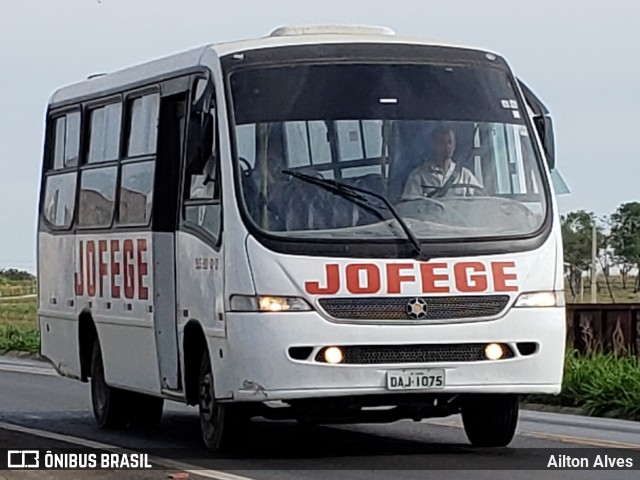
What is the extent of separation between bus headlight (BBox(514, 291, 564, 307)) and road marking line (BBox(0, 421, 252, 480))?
238 cm

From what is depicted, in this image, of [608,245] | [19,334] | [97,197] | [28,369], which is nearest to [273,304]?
[97,197]

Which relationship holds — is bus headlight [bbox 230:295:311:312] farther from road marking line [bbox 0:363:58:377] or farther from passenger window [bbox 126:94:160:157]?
road marking line [bbox 0:363:58:377]

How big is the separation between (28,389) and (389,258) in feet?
38.2

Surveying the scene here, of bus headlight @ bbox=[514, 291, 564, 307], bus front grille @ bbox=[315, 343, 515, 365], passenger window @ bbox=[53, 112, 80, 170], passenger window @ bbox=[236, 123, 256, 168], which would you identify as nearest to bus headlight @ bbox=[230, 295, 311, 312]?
bus front grille @ bbox=[315, 343, 515, 365]

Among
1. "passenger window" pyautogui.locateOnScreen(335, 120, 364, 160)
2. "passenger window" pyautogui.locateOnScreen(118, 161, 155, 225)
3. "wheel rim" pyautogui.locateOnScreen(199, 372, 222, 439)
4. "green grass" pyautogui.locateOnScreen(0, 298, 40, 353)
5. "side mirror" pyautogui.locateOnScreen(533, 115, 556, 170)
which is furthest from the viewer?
"green grass" pyautogui.locateOnScreen(0, 298, 40, 353)

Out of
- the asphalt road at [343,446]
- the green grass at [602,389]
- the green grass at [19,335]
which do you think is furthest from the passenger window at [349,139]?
the green grass at [19,335]

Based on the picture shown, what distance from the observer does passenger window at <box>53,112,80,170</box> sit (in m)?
17.7

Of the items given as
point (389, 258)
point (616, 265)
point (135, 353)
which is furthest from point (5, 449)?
point (616, 265)

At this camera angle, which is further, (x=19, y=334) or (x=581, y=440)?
(x=19, y=334)

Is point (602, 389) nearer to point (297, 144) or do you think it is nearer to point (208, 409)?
point (208, 409)

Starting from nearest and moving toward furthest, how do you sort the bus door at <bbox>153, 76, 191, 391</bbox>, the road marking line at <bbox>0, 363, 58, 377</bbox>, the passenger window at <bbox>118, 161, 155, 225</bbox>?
1. the bus door at <bbox>153, 76, 191, 391</bbox>
2. the passenger window at <bbox>118, 161, 155, 225</bbox>
3. the road marking line at <bbox>0, 363, 58, 377</bbox>

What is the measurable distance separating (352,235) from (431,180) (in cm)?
83

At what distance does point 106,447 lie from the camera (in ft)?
49.1

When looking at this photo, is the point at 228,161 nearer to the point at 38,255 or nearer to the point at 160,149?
the point at 160,149
